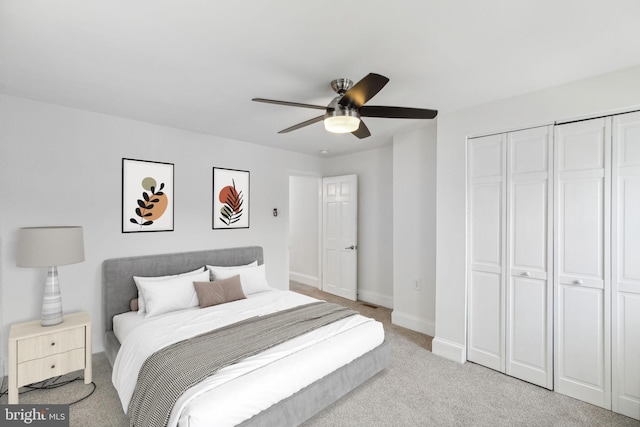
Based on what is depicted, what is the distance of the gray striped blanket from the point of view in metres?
1.77

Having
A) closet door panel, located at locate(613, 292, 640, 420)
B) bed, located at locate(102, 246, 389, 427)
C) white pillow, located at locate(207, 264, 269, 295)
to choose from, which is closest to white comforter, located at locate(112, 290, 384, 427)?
bed, located at locate(102, 246, 389, 427)

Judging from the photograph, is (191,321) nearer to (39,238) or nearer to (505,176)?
(39,238)

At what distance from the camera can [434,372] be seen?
110 inches

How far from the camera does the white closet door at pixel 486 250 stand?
9.10 ft

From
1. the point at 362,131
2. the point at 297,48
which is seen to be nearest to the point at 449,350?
the point at 362,131

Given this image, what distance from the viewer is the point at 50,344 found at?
7.91ft

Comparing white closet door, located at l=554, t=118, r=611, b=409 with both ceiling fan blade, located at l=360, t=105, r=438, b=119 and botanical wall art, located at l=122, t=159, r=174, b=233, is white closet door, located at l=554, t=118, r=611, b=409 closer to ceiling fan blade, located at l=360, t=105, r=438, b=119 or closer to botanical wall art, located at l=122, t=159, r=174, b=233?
ceiling fan blade, located at l=360, t=105, r=438, b=119

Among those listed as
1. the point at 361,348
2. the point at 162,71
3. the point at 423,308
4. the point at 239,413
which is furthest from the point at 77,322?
the point at 423,308

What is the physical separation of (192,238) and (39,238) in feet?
5.01

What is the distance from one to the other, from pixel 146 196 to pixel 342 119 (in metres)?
2.55

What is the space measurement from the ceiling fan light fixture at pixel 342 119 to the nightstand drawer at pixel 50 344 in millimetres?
2715

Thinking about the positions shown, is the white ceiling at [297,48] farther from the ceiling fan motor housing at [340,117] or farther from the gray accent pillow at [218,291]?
the gray accent pillow at [218,291]

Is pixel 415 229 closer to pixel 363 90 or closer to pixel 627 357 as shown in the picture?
pixel 627 357

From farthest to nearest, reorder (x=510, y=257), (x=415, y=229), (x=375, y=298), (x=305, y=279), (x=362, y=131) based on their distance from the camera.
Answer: (x=305, y=279)
(x=375, y=298)
(x=415, y=229)
(x=510, y=257)
(x=362, y=131)
